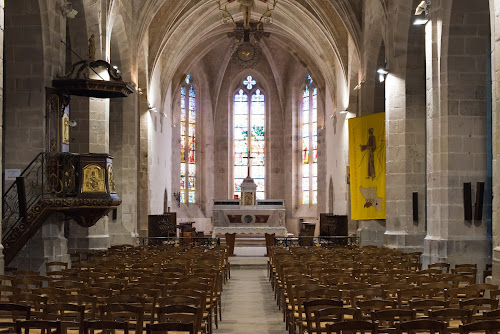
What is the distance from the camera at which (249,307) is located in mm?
13188

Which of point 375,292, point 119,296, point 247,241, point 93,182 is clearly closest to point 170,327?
point 119,296

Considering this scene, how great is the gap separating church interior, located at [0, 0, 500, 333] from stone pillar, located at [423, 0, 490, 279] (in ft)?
0.10

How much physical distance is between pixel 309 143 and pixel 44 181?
2715 centimetres

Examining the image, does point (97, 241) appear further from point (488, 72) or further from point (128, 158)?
point (488, 72)

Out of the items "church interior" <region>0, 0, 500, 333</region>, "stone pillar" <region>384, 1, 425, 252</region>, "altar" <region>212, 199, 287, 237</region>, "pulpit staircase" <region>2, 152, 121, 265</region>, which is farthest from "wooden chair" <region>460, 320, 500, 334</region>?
"altar" <region>212, 199, 287, 237</region>

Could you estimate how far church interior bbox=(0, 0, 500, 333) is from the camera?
1516 centimetres

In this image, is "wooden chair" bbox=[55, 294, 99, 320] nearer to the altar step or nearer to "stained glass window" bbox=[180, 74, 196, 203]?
the altar step

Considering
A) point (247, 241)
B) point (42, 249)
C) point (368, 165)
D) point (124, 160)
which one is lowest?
point (247, 241)

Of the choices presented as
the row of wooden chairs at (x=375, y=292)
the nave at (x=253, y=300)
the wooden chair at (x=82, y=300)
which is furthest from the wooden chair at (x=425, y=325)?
the wooden chair at (x=82, y=300)

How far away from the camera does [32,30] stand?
15.6m

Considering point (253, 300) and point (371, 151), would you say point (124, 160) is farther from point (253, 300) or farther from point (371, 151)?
point (253, 300)

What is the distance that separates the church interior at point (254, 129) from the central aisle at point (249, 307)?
1.11ft

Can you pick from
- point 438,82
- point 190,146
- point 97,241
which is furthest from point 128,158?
point 190,146

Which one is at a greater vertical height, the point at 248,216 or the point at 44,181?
the point at 44,181
